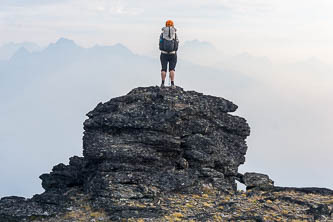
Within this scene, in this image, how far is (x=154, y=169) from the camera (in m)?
34.2

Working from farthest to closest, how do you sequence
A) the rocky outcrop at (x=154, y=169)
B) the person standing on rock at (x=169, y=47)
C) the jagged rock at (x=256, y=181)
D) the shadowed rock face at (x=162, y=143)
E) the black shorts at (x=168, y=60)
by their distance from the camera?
the black shorts at (x=168, y=60) → the person standing on rock at (x=169, y=47) → the jagged rock at (x=256, y=181) → the shadowed rock face at (x=162, y=143) → the rocky outcrop at (x=154, y=169)

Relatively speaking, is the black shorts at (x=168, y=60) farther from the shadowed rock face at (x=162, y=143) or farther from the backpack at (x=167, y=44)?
the shadowed rock face at (x=162, y=143)

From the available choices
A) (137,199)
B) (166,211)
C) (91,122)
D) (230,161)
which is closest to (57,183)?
(91,122)

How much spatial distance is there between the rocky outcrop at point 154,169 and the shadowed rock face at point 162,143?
0.07 metres

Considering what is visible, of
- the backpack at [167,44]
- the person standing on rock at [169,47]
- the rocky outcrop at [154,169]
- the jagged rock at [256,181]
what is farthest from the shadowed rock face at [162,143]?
the backpack at [167,44]

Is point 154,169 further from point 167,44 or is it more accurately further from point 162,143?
point 167,44

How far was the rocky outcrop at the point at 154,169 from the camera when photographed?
3052 centimetres

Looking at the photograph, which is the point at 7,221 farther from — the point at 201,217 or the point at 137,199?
the point at 201,217

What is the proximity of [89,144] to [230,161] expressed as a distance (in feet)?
37.4

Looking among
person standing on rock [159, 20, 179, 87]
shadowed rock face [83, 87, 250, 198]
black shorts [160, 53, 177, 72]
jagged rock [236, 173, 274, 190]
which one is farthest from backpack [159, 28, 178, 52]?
jagged rock [236, 173, 274, 190]

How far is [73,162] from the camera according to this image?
1502 inches

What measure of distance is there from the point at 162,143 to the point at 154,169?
2023 millimetres

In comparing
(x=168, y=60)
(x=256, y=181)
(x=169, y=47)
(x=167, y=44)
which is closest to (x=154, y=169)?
(x=256, y=181)

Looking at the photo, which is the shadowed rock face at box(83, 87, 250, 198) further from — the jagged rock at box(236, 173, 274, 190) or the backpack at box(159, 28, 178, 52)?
the backpack at box(159, 28, 178, 52)
